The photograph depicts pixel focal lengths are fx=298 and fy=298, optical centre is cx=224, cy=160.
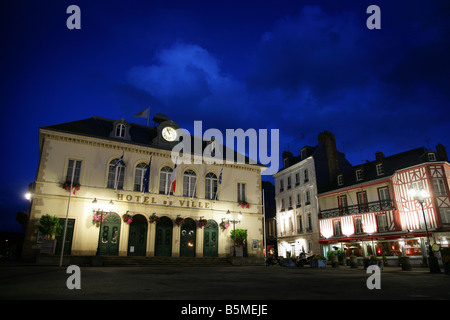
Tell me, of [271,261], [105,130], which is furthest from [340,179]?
[105,130]

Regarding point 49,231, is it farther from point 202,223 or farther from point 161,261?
point 202,223

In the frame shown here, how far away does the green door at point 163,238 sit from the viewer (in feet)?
71.5

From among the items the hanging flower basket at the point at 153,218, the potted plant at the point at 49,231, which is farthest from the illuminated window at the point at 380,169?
the potted plant at the point at 49,231

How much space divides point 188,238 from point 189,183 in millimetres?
4318

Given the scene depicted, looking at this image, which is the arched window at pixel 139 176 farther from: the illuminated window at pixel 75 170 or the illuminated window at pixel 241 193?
the illuminated window at pixel 241 193

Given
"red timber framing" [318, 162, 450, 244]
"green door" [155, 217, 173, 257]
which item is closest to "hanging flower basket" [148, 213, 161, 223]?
"green door" [155, 217, 173, 257]

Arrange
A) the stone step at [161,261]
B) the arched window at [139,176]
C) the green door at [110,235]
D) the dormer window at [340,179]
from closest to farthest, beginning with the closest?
1. the stone step at [161,261]
2. the green door at [110,235]
3. the arched window at [139,176]
4. the dormer window at [340,179]

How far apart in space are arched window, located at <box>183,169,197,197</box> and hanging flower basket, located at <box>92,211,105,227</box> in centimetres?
643

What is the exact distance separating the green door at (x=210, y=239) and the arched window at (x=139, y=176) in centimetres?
604

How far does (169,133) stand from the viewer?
968 inches

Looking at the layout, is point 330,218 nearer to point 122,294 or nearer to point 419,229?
point 419,229

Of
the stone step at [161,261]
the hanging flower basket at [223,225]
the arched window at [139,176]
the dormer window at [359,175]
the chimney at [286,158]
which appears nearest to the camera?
the stone step at [161,261]

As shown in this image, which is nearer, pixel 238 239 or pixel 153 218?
pixel 153 218

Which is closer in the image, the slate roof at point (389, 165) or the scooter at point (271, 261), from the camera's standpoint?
the scooter at point (271, 261)
